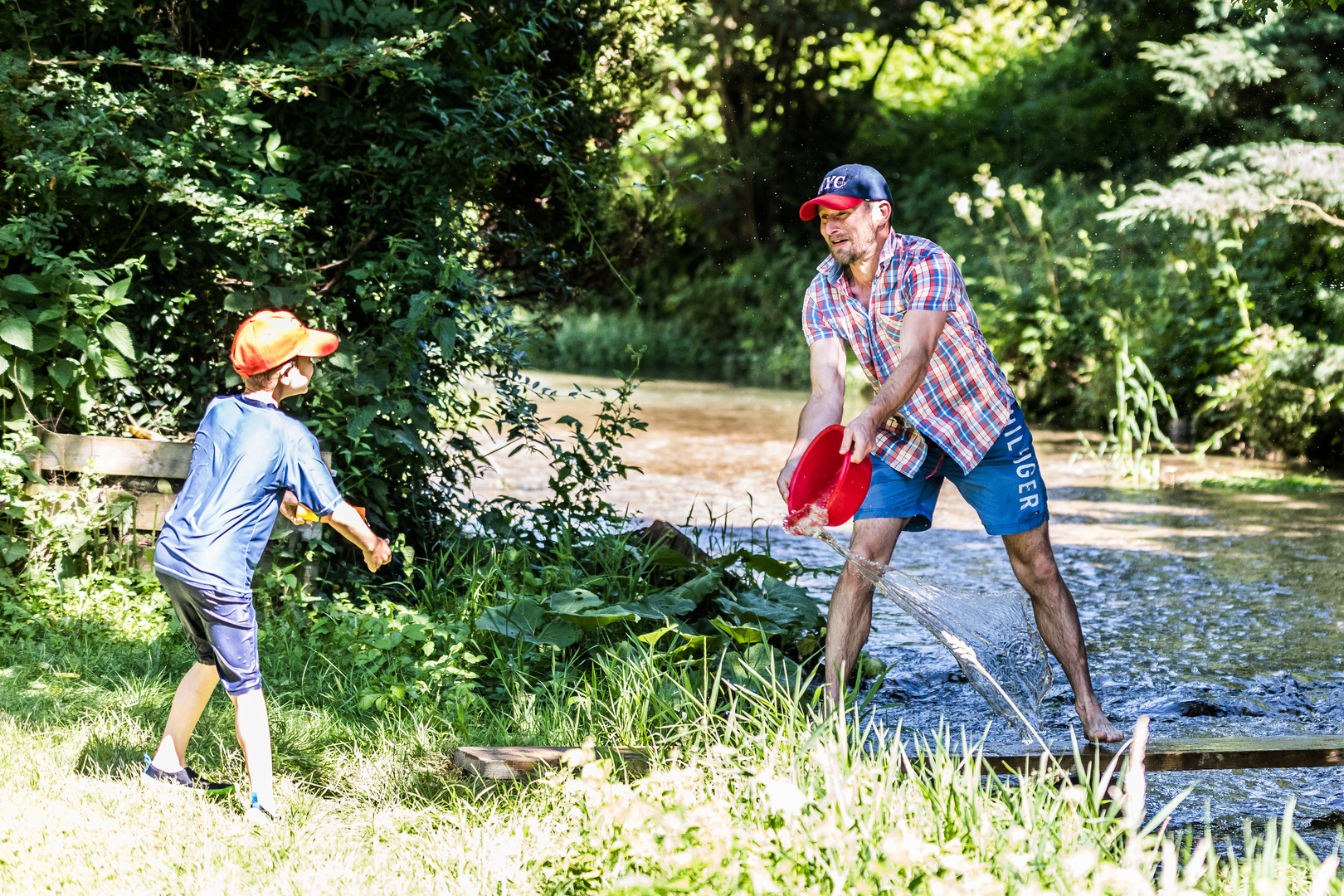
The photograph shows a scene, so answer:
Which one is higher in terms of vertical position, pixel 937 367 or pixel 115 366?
pixel 937 367

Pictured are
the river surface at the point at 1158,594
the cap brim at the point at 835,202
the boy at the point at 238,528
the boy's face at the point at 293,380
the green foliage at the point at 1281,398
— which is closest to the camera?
the boy at the point at 238,528

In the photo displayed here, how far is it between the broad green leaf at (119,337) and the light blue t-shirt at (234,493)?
1.76 m

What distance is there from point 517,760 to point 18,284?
3062mm

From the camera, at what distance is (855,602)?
4.41m

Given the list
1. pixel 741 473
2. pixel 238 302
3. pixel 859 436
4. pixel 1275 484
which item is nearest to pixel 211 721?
pixel 238 302

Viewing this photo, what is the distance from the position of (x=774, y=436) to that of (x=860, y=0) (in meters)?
17.4

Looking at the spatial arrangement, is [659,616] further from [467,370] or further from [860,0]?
[860,0]

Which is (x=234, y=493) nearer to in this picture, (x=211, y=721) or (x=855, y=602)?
(x=211, y=721)

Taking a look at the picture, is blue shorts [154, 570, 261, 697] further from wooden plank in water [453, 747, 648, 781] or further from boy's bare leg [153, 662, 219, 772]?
wooden plank in water [453, 747, 648, 781]

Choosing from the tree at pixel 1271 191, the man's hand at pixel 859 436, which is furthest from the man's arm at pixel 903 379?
the tree at pixel 1271 191

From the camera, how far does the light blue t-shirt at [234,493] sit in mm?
3600

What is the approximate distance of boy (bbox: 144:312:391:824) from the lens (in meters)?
3.59

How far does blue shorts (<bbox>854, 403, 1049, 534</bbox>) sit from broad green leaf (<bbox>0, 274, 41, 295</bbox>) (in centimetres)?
336

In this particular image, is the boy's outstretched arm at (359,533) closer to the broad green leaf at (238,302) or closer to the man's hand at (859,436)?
the man's hand at (859,436)
